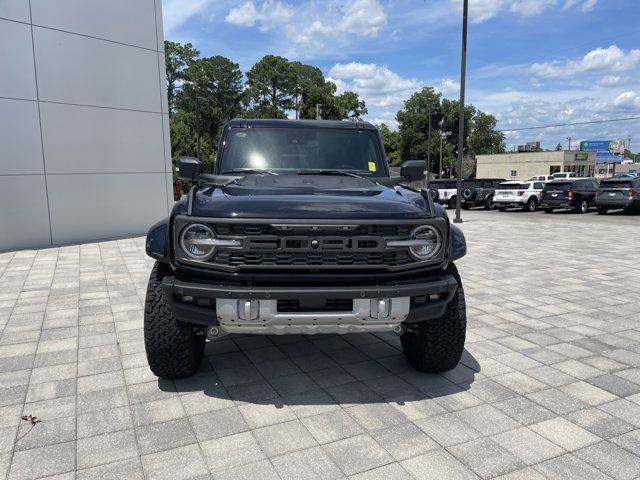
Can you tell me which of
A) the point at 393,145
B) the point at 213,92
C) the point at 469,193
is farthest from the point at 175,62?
the point at 469,193

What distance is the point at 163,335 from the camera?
3.23m

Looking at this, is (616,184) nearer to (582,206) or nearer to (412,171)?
(582,206)

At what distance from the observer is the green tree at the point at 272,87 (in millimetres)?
57875

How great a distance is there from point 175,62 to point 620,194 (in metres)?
55.1

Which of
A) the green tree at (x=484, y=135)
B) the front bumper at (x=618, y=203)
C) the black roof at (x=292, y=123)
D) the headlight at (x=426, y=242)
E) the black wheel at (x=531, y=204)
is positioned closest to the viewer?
the headlight at (x=426, y=242)

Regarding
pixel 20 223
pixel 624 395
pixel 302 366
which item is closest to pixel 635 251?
pixel 624 395

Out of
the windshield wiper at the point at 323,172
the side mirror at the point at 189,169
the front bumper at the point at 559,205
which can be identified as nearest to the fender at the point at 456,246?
the windshield wiper at the point at 323,172

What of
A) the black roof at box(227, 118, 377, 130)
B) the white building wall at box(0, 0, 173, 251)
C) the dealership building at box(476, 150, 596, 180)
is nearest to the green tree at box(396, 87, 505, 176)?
the dealership building at box(476, 150, 596, 180)

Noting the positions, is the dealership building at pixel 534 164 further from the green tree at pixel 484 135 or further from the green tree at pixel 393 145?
the green tree at pixel 484 135

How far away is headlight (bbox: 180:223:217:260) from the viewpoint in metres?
2.82

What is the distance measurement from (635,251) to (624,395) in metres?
7.89

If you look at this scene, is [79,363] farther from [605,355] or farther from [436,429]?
[605,355]

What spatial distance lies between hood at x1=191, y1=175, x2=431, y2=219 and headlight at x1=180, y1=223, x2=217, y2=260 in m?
0.09

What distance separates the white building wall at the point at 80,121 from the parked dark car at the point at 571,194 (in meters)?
16.4
